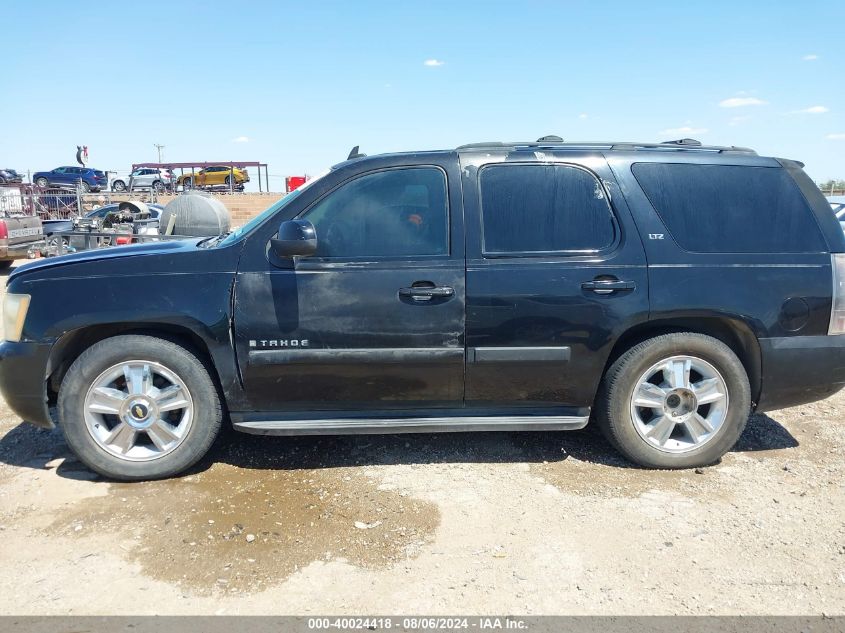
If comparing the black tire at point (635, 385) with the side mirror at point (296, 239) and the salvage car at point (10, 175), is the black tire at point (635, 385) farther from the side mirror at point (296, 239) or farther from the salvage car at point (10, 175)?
the salvage car at point (10, 175)

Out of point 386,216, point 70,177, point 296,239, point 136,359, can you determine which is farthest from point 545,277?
point 70,177

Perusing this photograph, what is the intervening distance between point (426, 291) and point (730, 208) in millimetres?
1897

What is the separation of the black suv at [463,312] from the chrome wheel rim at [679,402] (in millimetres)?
12

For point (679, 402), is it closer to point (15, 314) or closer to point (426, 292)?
point (426, 292)

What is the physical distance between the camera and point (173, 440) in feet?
11.6

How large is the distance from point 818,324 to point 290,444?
3357mm

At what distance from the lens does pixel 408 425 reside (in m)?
3.57

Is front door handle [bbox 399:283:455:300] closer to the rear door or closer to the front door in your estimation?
the front door

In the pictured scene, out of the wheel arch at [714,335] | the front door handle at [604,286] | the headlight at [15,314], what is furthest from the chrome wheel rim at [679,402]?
the headlight at [15,314]

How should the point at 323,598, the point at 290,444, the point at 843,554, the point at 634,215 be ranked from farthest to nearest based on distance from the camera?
the point at 290,444 < the point at 634,215 < the point at 843,554 < the point at 323,598

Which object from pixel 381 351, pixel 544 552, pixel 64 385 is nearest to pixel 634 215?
pixel 381 351

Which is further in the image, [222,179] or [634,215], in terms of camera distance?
[222,179]

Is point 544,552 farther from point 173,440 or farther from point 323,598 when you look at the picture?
point 173,440

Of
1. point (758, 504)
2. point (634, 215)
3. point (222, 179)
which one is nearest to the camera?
point (758, 504)
